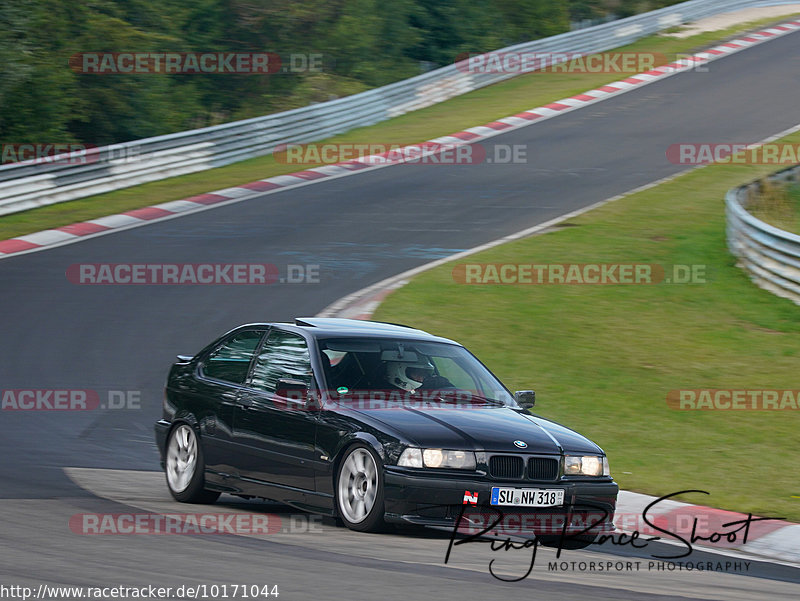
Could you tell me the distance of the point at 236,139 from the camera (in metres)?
27.4

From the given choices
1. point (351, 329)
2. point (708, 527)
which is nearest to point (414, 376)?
point (351, 329)

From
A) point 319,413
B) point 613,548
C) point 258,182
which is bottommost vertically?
point 258,182

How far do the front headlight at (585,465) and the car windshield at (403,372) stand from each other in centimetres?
89

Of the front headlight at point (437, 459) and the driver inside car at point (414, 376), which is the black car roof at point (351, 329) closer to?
the driver inside car at point (414, 376)

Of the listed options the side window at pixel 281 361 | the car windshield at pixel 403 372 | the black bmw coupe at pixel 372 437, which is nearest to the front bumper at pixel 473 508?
the black bmw coupe at pixel 372 437

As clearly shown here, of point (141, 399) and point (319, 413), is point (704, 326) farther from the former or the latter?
point (319, 413)

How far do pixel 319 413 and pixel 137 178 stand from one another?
58.1ft

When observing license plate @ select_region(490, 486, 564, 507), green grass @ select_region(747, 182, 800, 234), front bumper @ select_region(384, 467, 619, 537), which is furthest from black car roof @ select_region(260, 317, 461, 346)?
green grass @ select_region(747, 182, 800, 234)

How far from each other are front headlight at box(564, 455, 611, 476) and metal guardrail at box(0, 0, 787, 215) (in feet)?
53.0

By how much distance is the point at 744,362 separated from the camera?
14391 mm

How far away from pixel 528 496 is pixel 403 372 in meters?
1.37

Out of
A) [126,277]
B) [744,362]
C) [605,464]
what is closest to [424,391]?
[605,464]

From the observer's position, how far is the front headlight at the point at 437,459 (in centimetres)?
740

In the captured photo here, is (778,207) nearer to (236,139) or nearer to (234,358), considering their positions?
(236,139)
